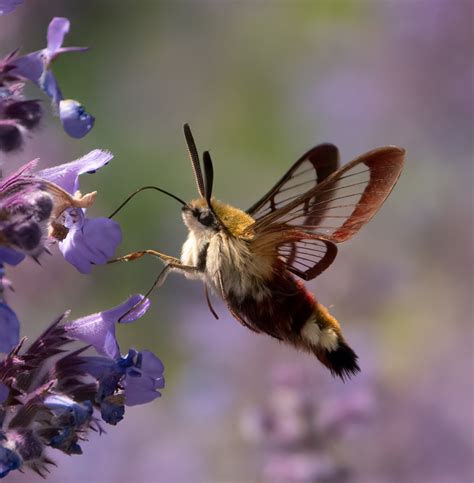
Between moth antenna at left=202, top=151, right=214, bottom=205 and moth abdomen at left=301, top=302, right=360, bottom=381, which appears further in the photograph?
moth abdomen at left=301, top=302, right=360, bottom=381

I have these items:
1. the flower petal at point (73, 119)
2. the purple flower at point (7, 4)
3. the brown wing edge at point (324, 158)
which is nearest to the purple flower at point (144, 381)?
the flower petal at point (73, 119)

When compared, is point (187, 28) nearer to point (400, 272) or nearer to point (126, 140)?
point (126, 140)

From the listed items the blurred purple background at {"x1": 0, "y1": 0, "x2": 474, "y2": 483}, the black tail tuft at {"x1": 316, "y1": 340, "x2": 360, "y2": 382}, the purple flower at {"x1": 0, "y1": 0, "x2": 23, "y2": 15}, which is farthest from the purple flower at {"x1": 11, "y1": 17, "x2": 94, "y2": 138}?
the black tail tuft at {"x1": 316, "y1": 340, "x2": 360, "y2": 382}

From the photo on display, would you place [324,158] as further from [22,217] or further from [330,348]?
[22,217]

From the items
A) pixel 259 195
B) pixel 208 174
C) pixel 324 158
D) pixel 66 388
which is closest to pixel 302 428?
pixel 324 158

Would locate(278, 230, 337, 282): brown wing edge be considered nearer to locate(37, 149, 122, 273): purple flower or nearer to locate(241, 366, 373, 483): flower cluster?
locate(37, 149, 122, 273): purple flower
